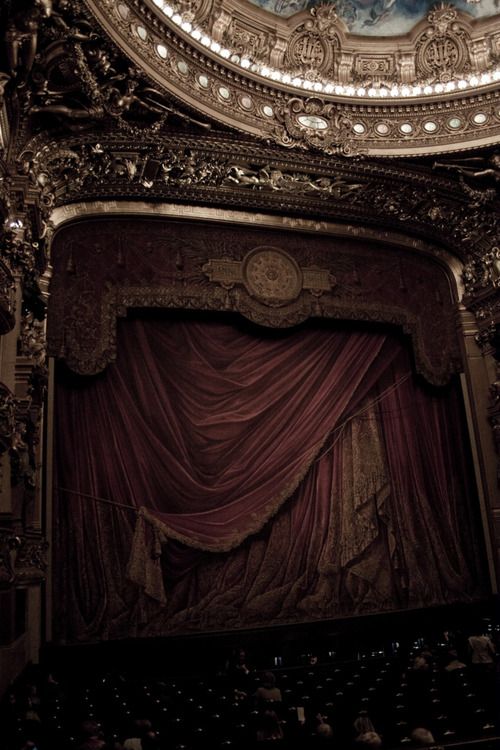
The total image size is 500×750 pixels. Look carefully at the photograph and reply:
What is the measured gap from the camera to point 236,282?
9938 mm

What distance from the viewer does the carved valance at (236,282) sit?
9.06 m

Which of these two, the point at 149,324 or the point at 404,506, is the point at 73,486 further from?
the point at 404,506

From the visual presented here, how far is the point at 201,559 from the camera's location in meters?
9.05

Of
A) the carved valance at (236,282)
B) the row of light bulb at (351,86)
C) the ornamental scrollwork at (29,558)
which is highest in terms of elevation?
the row of light bulb at (351,86)

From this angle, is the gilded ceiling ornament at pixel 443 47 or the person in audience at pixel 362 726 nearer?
the person in audience at pixel 362 726

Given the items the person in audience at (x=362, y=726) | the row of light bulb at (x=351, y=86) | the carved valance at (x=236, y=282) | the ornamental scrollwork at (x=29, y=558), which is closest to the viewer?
the person in audience at (x=362, y=726)

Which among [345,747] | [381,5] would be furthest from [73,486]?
[381,5]

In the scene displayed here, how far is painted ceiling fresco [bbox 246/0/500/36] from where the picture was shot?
9.84 m

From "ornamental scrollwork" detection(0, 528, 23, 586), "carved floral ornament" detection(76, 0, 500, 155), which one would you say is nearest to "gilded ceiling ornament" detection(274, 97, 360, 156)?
"carved floral ornament" detection(76, 0, 500, 155)

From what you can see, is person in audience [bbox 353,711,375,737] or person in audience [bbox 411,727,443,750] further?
person in audience [bbox 353,711,375,737]

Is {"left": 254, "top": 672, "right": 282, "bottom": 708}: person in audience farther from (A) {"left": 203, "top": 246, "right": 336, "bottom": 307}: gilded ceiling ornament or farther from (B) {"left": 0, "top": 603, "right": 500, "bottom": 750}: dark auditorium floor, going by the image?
(A) {"left": 203, "top": 246, "right": 336, "bottom": 307}: gilded ceiling ornament

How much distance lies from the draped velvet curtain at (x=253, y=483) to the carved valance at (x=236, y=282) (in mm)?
504

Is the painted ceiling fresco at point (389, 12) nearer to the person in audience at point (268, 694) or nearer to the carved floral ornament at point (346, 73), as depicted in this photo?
the carved floral ornament at point (346, 73)

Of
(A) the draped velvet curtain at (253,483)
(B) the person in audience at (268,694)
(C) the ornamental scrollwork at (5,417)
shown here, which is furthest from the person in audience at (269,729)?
(A) the draped velvet curtain at (253,483)
